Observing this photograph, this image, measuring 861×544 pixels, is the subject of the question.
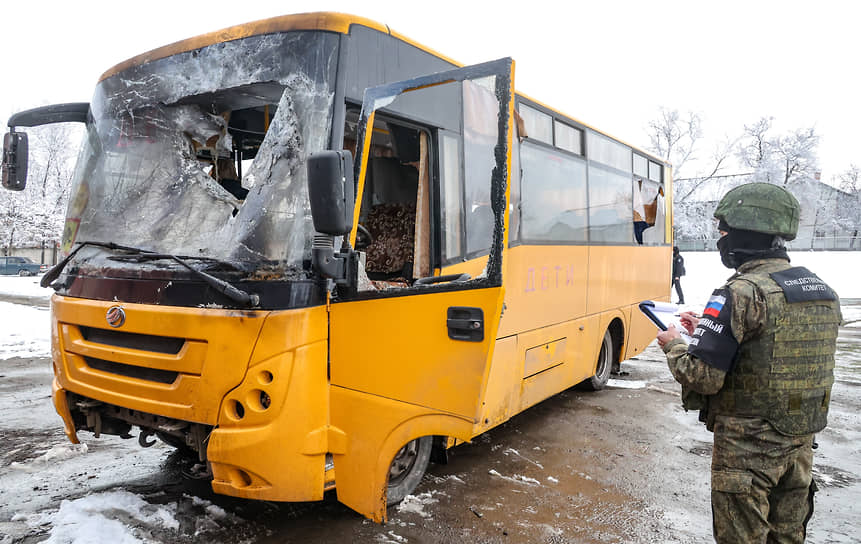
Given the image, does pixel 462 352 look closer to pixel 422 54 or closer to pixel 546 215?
pixel 422 54

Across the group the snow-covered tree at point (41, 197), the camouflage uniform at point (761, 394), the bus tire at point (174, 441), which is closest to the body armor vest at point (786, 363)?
the camouflage uniform at point (761, 394)

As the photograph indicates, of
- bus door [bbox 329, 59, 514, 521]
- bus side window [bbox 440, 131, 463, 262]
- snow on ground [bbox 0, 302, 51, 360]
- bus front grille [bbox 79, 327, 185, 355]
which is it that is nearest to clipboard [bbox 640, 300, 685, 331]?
bus door [bbox 329, 59, 514, 521]

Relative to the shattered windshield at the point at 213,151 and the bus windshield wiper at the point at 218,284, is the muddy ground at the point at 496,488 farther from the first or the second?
the shattered windshield at the point at 213,151

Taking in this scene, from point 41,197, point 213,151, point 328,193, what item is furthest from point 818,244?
point 41,197

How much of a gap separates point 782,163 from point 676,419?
4203 cm

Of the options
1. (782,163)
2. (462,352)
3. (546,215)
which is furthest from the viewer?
(782,163)

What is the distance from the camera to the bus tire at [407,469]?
397cm

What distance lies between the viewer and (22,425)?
5.74 m

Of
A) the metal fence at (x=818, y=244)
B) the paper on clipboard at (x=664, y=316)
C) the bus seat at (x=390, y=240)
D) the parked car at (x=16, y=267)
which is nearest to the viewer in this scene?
the paper on clipboard at (x=664, y=316)

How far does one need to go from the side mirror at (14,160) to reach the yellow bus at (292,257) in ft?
0.05

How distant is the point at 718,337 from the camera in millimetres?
2473

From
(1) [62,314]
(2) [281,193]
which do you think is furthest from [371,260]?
(1) [62,314]

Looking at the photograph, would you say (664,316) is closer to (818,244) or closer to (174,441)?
(174,441)

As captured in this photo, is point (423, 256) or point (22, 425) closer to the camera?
point (423, 256)
